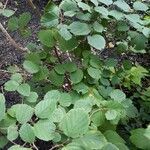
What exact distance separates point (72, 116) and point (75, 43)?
0.67m

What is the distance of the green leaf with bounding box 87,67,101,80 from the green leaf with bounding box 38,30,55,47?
0.20m

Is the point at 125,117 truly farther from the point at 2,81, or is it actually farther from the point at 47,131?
the point at 2,81

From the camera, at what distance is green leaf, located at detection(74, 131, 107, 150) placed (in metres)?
0.85

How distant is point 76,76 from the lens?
1.53m

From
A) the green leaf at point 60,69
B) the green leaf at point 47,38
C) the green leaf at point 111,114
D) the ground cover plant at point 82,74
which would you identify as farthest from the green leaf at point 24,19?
the green leaf at point 111,114

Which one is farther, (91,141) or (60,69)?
(60,69)

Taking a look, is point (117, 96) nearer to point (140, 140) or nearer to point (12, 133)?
point (140, 140)

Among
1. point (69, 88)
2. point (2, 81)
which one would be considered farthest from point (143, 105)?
point (2, 81)

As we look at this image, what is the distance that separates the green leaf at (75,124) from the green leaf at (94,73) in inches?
26.2

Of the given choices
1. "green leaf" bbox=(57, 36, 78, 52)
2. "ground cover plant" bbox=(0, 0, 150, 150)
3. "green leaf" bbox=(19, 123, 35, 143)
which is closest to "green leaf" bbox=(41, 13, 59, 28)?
"ground cover plant" bbox=(0, 0, 150, 150)

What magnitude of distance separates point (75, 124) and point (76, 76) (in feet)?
2.27

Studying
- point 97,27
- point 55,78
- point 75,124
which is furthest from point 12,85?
point 75,124

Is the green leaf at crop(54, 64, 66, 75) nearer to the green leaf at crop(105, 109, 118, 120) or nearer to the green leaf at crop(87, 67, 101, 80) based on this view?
the green leaf at crop(87, 67, 101, 80)

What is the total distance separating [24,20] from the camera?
5.25 feet
